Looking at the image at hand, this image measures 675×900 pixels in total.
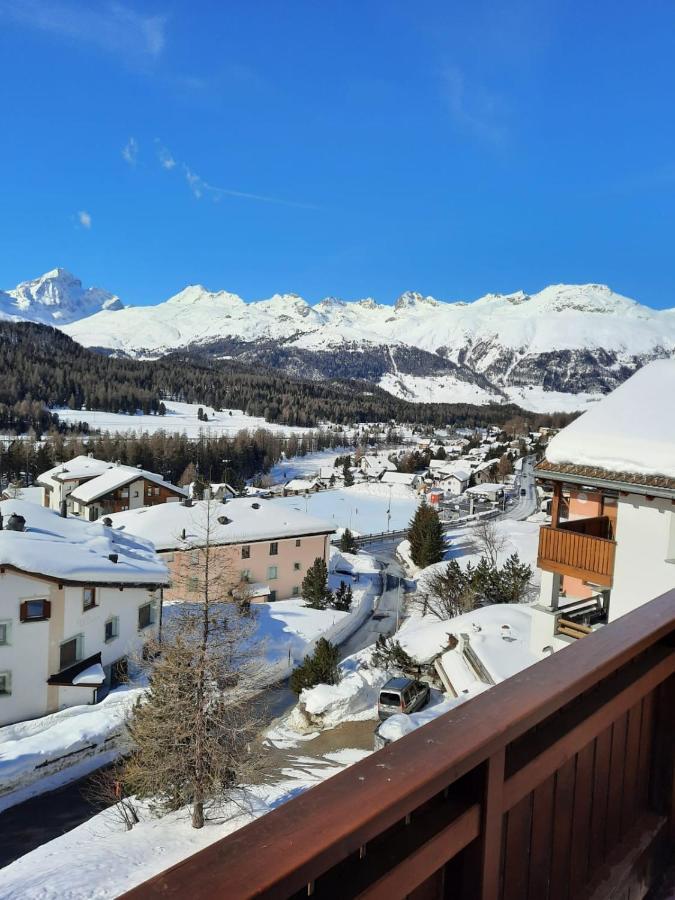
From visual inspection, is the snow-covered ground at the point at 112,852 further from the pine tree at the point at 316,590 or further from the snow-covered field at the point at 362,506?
the snow-covered field at the point at 362,506

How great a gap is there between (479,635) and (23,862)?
34.2 feet

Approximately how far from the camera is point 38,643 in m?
15.2

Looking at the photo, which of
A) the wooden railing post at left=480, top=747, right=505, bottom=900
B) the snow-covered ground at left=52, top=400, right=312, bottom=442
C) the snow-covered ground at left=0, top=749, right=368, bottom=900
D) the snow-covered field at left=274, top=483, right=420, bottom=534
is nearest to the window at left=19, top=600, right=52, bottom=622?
the snow-covered ground at left=0, top=749, right=368, bottom=900

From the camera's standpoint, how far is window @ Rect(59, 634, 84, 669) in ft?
51.7

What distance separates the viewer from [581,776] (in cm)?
180

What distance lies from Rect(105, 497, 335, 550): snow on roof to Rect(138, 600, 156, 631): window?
691 centimetres

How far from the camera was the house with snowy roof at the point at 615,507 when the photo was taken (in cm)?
880

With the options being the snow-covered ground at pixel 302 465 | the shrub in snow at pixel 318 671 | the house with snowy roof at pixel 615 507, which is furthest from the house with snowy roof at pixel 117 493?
the snow-covered ground at pixel 302 465

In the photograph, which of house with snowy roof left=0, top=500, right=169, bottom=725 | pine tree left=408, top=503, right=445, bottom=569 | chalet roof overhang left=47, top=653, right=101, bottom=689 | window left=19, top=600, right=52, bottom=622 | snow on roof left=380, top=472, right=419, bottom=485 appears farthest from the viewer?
snow on roof left=380, top=472, right=419, bottom=485

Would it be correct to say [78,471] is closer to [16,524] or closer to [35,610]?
[16,524]

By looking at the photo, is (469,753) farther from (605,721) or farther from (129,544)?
(129,544)

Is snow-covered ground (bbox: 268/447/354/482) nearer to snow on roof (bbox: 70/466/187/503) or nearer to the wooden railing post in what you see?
snow on roof (bbox: 70/466/187/503)

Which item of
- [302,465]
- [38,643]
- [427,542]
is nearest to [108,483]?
[427,542]

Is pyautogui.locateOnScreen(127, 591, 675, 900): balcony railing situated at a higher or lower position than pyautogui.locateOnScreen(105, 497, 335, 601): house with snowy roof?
higher
